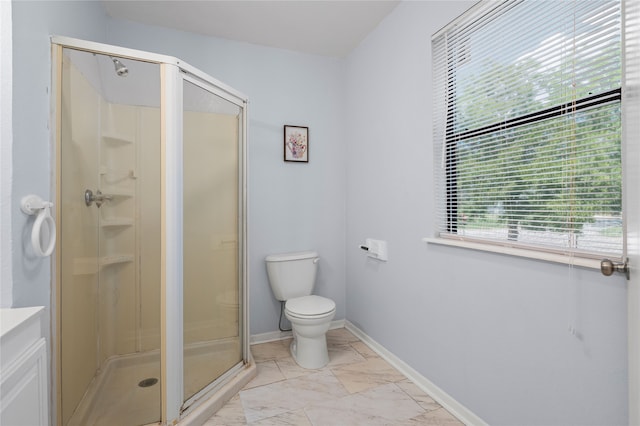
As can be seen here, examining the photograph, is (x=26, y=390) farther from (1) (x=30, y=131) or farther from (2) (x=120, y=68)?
(2) (x=120, y=68)

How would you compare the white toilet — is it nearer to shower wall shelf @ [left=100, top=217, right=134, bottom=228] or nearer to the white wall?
the white wall

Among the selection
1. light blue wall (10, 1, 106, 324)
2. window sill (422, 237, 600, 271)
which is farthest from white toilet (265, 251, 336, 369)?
light blue wall (10, 1, 106, 324)

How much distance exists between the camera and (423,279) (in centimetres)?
193

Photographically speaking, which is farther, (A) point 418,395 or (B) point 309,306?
(B) point 309,306

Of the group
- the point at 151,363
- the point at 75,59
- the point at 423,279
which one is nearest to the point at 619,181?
the point at 423,279

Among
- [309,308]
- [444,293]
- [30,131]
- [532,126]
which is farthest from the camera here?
[309,308]

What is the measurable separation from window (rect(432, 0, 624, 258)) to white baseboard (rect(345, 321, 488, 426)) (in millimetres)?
898

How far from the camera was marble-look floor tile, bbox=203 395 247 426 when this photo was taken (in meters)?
1.64

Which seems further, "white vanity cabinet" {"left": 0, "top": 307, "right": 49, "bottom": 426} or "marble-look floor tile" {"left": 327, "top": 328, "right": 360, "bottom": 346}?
"marble-look floor tile" {"left": 327, "top": 328, "right": 360, "bottom": 346}

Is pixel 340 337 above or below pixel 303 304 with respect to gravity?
below

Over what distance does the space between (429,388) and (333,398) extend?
1.92 feet

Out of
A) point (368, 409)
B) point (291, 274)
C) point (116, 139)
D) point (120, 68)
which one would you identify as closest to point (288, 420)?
point (368, 409)

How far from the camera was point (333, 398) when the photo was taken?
1840 millimetres

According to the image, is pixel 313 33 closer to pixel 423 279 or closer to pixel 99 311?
pixel 423 279
